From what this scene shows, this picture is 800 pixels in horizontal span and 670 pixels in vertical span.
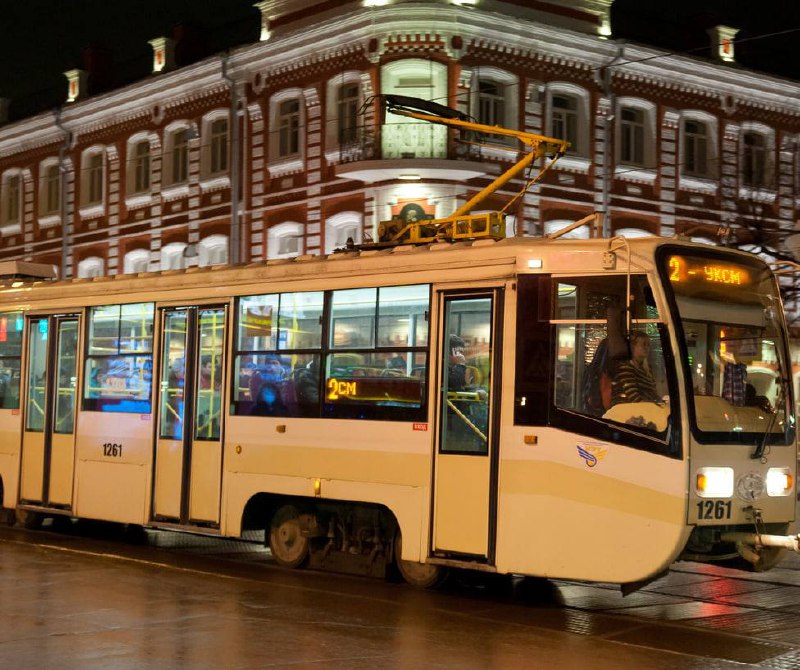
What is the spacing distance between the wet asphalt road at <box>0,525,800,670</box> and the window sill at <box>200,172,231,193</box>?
71.5 ft

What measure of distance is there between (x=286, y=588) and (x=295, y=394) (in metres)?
1.98

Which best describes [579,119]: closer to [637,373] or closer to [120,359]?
[120,359]

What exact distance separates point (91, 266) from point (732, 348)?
3143 cm

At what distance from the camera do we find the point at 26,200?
143ft

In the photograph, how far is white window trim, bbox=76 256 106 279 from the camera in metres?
40.1

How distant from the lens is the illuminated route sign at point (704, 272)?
437 inches

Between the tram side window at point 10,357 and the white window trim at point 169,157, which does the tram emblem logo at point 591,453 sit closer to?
the tram side window at point 10,357

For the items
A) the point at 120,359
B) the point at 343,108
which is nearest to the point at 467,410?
the point at 120,359

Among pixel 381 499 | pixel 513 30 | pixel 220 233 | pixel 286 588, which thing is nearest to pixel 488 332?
pixel 381 499

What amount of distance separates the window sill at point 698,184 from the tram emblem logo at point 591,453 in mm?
25113

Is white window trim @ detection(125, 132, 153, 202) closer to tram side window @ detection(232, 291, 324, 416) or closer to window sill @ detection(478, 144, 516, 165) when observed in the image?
window sill @ detection(478, 144, 516, 165)

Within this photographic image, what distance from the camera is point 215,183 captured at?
36.0 metres

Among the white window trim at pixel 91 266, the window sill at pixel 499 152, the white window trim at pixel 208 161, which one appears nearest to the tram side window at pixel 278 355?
the window sill at pixel 499 152

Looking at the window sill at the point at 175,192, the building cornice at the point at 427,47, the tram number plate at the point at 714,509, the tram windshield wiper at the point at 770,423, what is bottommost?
the tram number plate at the point at 714,509
